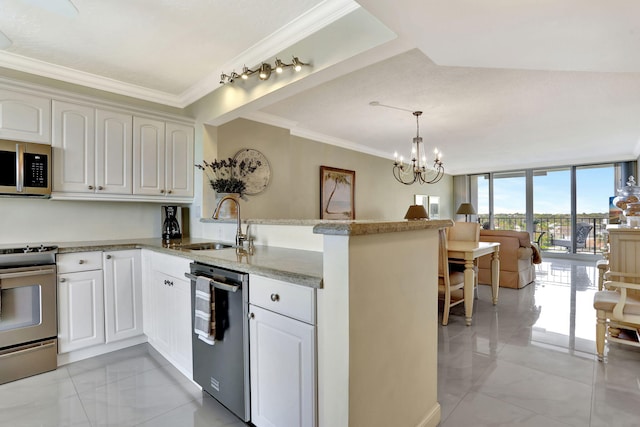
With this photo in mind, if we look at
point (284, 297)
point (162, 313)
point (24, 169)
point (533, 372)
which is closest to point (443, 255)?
point (533, 372)

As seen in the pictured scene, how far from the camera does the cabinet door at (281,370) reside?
1319mm

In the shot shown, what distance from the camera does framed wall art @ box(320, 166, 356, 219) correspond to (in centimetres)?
506

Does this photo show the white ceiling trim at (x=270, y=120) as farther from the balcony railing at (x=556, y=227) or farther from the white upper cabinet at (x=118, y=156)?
the balcony railing at (x=556, y=227)

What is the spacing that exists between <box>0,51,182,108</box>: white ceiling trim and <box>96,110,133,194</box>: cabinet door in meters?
0.34

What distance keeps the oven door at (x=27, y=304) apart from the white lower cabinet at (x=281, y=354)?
1.83 metres

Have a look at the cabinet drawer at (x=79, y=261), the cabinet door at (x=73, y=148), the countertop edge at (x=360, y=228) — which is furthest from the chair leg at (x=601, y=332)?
the cabinet door at (x=73, y=148)

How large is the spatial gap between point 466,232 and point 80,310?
14.2ft

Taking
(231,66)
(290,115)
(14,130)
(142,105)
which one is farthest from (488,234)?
(14,130)

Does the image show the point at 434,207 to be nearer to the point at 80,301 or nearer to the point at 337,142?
the point at 337,142

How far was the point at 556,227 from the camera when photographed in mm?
8102

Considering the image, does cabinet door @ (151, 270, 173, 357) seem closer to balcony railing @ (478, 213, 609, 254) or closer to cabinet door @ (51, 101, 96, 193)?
cabinet door @ (51, 101, 96, 193)

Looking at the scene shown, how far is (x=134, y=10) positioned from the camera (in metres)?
1.99

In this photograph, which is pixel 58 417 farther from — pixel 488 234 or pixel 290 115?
pixel 488 234

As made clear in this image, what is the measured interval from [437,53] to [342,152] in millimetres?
3632
